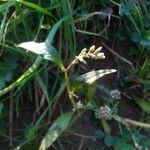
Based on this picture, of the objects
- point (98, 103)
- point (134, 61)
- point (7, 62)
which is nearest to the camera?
point (7, 62)

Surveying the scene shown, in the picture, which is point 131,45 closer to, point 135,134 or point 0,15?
point 135,134

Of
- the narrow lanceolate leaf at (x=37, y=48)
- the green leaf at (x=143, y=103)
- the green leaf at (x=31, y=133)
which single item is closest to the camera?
the narrow lanceolate leaf at (x=37, y=48)

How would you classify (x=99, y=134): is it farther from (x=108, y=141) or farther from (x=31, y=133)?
(x=31, y=133)

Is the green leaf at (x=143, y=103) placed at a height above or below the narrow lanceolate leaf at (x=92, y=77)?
below

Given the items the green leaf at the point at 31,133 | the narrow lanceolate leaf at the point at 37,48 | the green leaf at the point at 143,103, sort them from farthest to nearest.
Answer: the green leaf at the point at 143,103, the green leaf at the point at 31,133, the narrow lanceolate leaf at the point at 37,48

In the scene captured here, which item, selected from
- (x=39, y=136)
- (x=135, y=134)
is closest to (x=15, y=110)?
(x=39, y=136)

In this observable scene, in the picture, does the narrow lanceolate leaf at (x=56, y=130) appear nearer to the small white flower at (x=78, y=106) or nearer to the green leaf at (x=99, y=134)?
the small white flower at (x=78, y=106)

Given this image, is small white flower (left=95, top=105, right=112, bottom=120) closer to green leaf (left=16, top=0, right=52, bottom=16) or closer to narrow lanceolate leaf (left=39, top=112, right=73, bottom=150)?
narrow lanceolate leaf (left=39, top=112, right=73, bottom=150)

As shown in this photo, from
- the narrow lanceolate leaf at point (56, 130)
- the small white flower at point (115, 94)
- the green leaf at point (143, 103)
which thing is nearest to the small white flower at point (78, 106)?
the narrow lanceolate leaf at point (56, 130)

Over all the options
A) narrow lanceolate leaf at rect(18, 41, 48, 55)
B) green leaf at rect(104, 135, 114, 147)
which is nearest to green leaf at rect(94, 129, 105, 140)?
green leaf at rect(104, 135, 114, 147)
